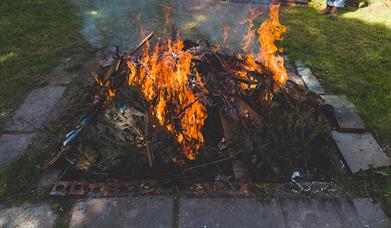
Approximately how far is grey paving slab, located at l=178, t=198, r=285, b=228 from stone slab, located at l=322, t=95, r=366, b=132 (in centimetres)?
173

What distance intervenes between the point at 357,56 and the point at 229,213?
15.5 ft

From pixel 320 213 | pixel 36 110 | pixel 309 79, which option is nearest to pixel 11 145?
pixel 36 110

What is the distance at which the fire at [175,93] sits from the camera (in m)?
3.92

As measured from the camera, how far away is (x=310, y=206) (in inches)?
138

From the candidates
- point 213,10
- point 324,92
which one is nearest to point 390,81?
point 324,92

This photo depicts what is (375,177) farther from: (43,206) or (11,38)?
(11,38)

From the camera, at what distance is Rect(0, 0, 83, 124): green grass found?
559cm

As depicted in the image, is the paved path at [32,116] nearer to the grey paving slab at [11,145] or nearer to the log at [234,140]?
the grey paving slab at [11,145]

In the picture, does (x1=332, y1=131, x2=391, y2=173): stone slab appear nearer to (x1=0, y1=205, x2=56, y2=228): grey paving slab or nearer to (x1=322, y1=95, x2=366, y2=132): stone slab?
(x1=322, y1=95, x2=366, y2=132): stone slab

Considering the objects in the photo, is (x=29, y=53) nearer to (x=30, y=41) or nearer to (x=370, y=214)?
(x=30, y=41)

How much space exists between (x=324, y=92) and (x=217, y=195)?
2.88m

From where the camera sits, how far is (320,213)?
11.3ft

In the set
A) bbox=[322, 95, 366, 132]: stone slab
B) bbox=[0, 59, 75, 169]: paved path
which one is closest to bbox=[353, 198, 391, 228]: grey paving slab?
bbox=[322, 95, 366, 132]: stone slab

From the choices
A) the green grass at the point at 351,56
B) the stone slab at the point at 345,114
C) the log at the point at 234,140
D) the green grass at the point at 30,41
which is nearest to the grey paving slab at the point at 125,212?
the log at the point at 234,140
